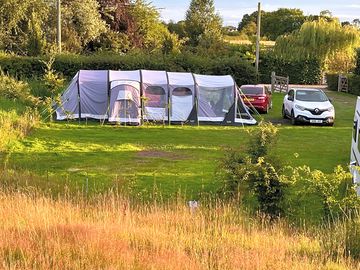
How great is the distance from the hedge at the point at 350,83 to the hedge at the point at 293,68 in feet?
12.9

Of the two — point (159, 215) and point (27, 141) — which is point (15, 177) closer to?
point (159, 215)

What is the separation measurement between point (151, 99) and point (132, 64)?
10.5m

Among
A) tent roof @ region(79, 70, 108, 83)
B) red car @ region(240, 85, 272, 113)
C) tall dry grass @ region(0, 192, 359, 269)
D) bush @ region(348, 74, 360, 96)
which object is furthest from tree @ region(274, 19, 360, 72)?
tall dry grass @ region(0, 192, 359, 269)

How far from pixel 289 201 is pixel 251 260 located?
3858 millimetres

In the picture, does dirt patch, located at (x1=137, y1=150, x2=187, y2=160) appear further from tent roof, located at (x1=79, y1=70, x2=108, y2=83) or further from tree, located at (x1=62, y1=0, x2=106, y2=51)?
tree, located at (x1=62, y1=0, x2=106, y2=51)

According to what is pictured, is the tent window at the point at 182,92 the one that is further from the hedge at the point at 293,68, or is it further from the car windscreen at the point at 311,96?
the hedge at the point at 293,68

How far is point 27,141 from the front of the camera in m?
16.4

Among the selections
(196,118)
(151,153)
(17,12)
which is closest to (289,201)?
(151,153)

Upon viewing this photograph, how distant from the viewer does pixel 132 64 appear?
32.5 meters

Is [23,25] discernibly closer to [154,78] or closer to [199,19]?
[154,78]

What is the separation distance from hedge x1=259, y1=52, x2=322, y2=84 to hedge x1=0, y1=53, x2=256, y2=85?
526 inches

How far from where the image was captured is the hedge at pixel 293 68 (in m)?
47.4

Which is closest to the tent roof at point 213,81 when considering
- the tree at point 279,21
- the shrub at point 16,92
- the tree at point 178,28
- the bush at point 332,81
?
the shrub at point 16,92

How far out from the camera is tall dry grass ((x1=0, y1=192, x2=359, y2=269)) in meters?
4.68
